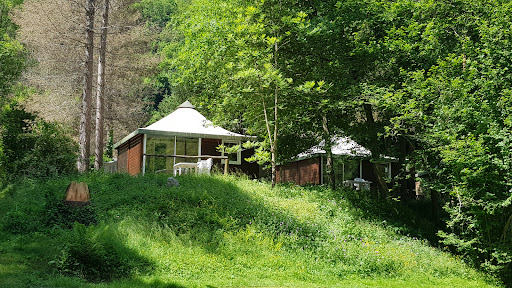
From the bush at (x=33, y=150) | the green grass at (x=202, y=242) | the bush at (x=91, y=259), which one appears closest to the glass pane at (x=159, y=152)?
the bush at (x=33, y=150)

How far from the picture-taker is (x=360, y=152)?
1945 centimetres

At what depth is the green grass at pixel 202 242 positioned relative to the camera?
31.4 ft

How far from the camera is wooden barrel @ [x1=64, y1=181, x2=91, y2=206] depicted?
41.6 feet

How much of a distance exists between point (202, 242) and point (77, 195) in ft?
11.5

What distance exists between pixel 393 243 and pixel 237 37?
880 cm

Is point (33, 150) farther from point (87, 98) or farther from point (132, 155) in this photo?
point (132, 155)

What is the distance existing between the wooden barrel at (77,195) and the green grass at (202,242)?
260 millimetres

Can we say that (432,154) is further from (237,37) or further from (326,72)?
(237,37)

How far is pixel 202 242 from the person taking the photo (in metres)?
11.9

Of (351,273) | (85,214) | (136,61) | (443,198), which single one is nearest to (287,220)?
(351,273)

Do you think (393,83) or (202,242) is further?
(393,83)

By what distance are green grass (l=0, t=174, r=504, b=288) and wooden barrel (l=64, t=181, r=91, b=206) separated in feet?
0.85

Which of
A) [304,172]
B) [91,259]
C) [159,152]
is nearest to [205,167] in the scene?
[159,152]

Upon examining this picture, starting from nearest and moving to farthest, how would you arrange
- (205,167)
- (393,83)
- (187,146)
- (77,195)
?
(77,195) → (393,83) → (205,167) → (187,146)
